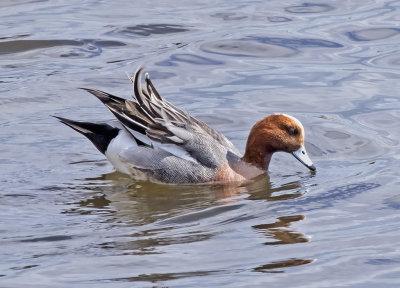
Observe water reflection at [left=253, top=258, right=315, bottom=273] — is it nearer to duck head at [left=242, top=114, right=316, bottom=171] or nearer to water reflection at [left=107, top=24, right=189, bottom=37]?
duck head at [left=242, top=114, right=316, bottom=171]

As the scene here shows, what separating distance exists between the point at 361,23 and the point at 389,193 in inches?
224

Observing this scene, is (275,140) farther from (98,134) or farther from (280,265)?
(280,265)

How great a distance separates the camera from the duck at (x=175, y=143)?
875 centimetres

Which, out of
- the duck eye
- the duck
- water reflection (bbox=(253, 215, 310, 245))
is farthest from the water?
the duck eye

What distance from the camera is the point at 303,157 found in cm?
889

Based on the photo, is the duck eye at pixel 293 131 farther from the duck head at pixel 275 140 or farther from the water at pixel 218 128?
the water at pixel 218 128

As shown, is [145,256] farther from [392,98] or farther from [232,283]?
[392,98]

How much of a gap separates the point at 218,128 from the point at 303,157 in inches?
54.5

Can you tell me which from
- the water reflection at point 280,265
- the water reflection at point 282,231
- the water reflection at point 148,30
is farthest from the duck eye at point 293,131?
the water reflection at point 148,30

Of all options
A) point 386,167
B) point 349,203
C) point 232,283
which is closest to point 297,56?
point 386,167

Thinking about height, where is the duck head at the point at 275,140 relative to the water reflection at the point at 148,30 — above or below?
below

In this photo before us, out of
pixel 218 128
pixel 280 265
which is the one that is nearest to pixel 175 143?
pixel 218 128

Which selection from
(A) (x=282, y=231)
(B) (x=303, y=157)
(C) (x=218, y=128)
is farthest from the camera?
(C) (x=218, y=128)

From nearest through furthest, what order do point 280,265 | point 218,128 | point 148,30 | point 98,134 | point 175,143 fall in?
1. point 280,265
2. point 175,143
3. point 98,134
4. point 218,128
5. point 148,30
